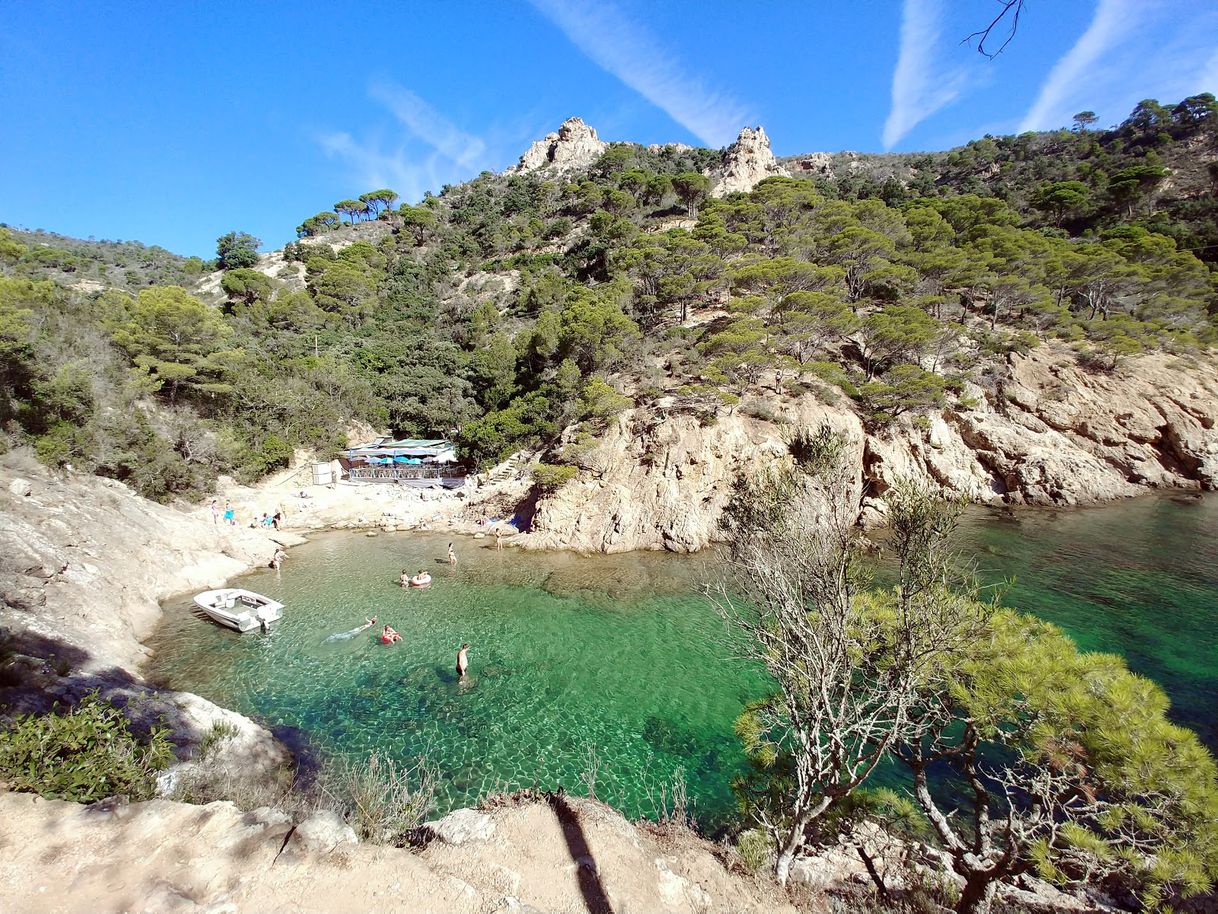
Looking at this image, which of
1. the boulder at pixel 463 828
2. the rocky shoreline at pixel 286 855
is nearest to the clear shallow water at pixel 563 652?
the rocky shoreline at pixel 286 855

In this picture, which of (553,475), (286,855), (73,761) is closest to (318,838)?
(286,855)

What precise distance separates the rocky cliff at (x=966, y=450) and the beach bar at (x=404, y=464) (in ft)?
41.3

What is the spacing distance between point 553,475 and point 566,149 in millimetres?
80323

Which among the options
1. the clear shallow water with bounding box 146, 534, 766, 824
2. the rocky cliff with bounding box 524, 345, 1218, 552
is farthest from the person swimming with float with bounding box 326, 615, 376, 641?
the rocky cliff with bounding box 524, 345, 1218, 552

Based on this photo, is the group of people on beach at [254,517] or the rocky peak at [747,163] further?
the rocky peak at [747,163]

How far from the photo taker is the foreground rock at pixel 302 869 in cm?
371

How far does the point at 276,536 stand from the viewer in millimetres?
22359

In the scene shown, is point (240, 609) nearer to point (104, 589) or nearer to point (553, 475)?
point (104, 589)

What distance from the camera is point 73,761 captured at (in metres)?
4.76

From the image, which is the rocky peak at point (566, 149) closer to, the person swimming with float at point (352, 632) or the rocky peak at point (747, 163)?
the rocky peak at point (747, 163)

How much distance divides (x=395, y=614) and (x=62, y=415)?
788 inches

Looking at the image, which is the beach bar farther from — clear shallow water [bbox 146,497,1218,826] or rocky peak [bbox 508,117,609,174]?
rocky peak [bbox 508,117,609,174]

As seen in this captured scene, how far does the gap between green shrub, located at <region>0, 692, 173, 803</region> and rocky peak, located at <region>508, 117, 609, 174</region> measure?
288ft

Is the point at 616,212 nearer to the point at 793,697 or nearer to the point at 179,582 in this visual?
the point at 179,582
